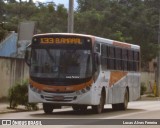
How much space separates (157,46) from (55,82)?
1037 inches

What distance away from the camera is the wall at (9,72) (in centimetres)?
3148

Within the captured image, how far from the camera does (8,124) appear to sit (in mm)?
17328

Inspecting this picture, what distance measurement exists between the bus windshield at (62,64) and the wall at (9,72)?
905cm

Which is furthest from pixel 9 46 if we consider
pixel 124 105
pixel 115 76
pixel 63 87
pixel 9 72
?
pixel 63 87

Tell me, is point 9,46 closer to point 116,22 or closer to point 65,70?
point 116,22

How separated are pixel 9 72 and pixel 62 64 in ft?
35.0

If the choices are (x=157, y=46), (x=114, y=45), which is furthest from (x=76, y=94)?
(x=157, y=46)

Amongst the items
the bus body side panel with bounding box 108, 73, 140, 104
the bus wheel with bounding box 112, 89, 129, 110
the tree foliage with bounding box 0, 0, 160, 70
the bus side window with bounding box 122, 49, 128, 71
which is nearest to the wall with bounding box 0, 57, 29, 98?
the bus wheel with bounding box 112, 89, 129, 110

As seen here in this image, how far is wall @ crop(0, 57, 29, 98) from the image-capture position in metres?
31.5

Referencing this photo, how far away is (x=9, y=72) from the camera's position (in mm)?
32156

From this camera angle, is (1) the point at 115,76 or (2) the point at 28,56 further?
(1) the point at 115,76

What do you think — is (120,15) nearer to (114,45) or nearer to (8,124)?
(114,45)

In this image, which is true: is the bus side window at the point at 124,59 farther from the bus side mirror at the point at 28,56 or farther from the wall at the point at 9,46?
the wall at the point at 9,46

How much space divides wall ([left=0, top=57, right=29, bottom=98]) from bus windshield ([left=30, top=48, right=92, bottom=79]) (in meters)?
9.05
